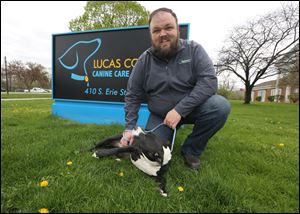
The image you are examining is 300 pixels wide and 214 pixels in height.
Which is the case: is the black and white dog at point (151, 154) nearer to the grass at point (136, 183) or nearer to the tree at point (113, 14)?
the grass at point (136, 183)

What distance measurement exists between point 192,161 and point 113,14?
49.3ft

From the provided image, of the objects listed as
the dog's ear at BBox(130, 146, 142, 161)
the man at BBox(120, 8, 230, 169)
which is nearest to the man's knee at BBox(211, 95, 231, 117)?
the man at BBox(120, 8, 230, 169)

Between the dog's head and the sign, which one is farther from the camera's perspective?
the sign

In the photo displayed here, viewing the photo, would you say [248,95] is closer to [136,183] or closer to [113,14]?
[113,14]

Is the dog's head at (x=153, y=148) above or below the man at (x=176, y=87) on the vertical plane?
below

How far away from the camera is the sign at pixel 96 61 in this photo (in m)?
4.03

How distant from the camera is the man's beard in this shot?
2154mm

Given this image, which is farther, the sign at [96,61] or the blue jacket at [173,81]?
the sign at [96,61]

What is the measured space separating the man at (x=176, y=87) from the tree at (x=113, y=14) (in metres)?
13.2

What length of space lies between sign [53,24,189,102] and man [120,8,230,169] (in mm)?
1755

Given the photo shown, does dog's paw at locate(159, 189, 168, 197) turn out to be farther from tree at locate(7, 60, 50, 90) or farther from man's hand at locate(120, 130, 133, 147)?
tree at locate(7, 60, 50, 90)

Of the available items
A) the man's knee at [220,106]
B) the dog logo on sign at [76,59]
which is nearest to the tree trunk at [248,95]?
the dog logo on sign at [76,59]

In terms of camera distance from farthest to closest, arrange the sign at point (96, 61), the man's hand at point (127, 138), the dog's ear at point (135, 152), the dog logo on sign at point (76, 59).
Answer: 1. the dog logo on sign at point (76, 59)
2. the sign at point (96, 61)
3. the man's hand at point (127, 138)
4. the dog's ear at point (135, 152)

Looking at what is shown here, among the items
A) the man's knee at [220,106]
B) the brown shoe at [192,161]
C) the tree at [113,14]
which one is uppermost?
the tree at [113,14]
